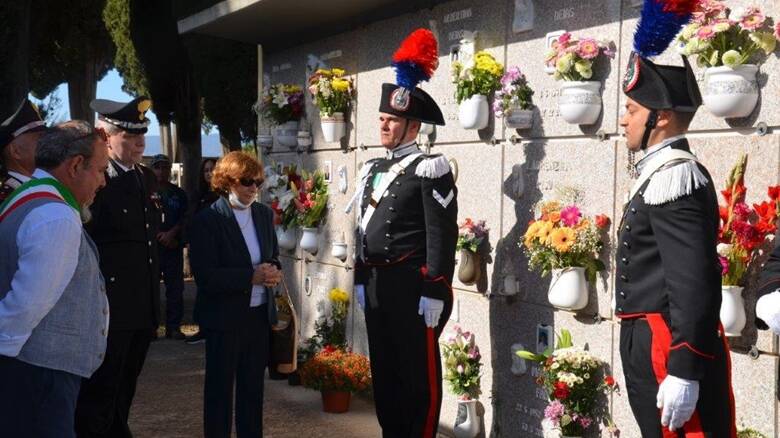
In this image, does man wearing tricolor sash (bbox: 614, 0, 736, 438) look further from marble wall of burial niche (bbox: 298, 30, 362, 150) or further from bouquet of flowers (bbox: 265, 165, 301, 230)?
bouquet of flowers (bbox: 265, 165, 301, 230)

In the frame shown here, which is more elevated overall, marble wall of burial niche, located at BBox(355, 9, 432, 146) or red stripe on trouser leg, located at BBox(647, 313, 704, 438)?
marble wall of burial niche, located at BBox(355, 9, 432, 146)

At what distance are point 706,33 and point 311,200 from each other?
16.1 feet

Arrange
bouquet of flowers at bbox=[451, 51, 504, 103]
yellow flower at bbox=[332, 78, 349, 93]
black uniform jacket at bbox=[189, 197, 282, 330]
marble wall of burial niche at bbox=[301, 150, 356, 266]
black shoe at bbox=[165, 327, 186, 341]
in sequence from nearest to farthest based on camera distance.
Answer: black uniform jacket at bbox=[189, 197, 282, 330] < bouquet of flowers at bbox=[451, 51, 504, 103] < yellow flower at bbox=[332, 78, 349, 93] < marble wall of burial niche at bbox=[301, 150, 356, 266] < black shoe at bbox=[165, 327, 186, 341]

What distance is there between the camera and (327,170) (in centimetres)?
868

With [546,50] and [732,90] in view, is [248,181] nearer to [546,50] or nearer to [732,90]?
[546,50]

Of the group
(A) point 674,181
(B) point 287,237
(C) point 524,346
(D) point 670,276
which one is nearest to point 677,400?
(D) point 670,276

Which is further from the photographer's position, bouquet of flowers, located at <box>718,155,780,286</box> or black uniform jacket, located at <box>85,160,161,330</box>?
black uniform jacket, located at <box>85,160,161,330</box>

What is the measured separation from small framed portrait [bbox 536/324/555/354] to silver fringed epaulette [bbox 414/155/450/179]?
1.11 metres

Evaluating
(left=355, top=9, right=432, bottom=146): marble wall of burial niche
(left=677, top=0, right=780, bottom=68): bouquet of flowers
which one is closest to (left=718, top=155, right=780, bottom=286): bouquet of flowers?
(left=677, top=0, right=780, bottom=68): bouquet of flowers

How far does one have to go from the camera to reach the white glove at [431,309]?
5539 mm

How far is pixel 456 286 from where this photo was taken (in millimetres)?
6727

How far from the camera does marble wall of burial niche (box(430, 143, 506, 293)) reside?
20.7ft

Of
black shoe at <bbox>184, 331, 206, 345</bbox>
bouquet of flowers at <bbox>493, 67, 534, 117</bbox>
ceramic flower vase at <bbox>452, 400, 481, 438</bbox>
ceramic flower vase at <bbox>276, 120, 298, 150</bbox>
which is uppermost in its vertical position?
bouquet of flowers at <bbox>493, 67, 534, 117</bbox>

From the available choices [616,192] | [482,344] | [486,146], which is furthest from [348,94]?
[616,192]
